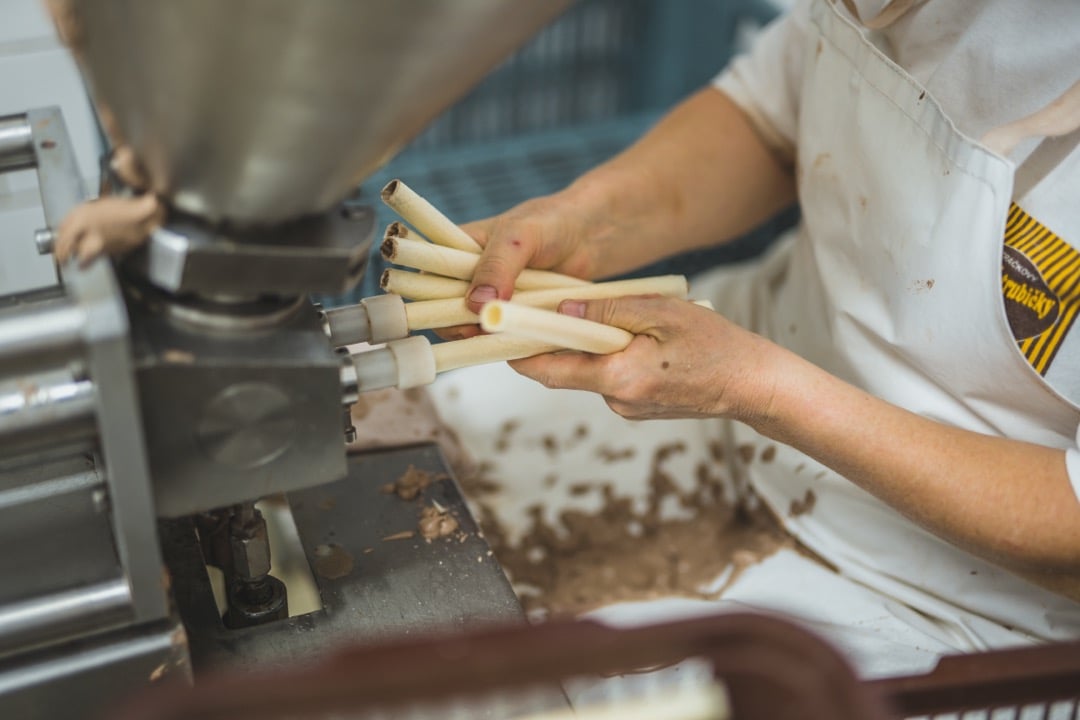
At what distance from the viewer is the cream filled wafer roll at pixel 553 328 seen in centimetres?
71

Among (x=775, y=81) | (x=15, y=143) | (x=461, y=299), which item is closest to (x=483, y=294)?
(x=461, y=299)

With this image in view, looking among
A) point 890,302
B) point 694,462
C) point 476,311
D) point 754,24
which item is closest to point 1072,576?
point 890,302

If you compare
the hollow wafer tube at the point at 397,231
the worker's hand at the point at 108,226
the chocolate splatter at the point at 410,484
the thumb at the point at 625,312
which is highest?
the worker's hand at the point at 108,226

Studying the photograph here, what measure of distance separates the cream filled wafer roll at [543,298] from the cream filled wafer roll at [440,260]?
21mm

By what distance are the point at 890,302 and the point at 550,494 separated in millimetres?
388

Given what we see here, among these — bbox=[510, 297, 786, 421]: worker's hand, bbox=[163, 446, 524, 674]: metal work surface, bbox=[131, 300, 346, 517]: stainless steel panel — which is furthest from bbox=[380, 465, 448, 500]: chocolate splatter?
bbox=[131, 300, 346, 517]: stainless steel panel

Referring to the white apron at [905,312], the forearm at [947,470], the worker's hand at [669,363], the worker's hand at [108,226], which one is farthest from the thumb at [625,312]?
the worker's hand at [108,226]

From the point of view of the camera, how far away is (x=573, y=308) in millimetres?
835

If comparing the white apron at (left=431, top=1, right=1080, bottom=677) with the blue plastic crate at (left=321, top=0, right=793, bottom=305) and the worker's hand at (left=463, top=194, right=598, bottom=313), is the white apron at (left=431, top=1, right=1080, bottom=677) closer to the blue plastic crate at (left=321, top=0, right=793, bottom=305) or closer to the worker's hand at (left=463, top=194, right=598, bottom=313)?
the worker's hand at (left=463, top=194, right=598, bottom=313)

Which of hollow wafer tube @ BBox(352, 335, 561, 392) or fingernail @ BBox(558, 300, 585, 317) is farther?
fingernail @ BBox(558, 300, 585, 317)

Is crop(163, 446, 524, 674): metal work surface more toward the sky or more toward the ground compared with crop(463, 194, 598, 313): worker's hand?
more toward the ground

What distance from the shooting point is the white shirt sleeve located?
1127 millimetres

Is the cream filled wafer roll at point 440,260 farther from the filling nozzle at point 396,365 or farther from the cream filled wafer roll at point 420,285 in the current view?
the filling nozzle at point 396,365

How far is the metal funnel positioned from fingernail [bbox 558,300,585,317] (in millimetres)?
288
